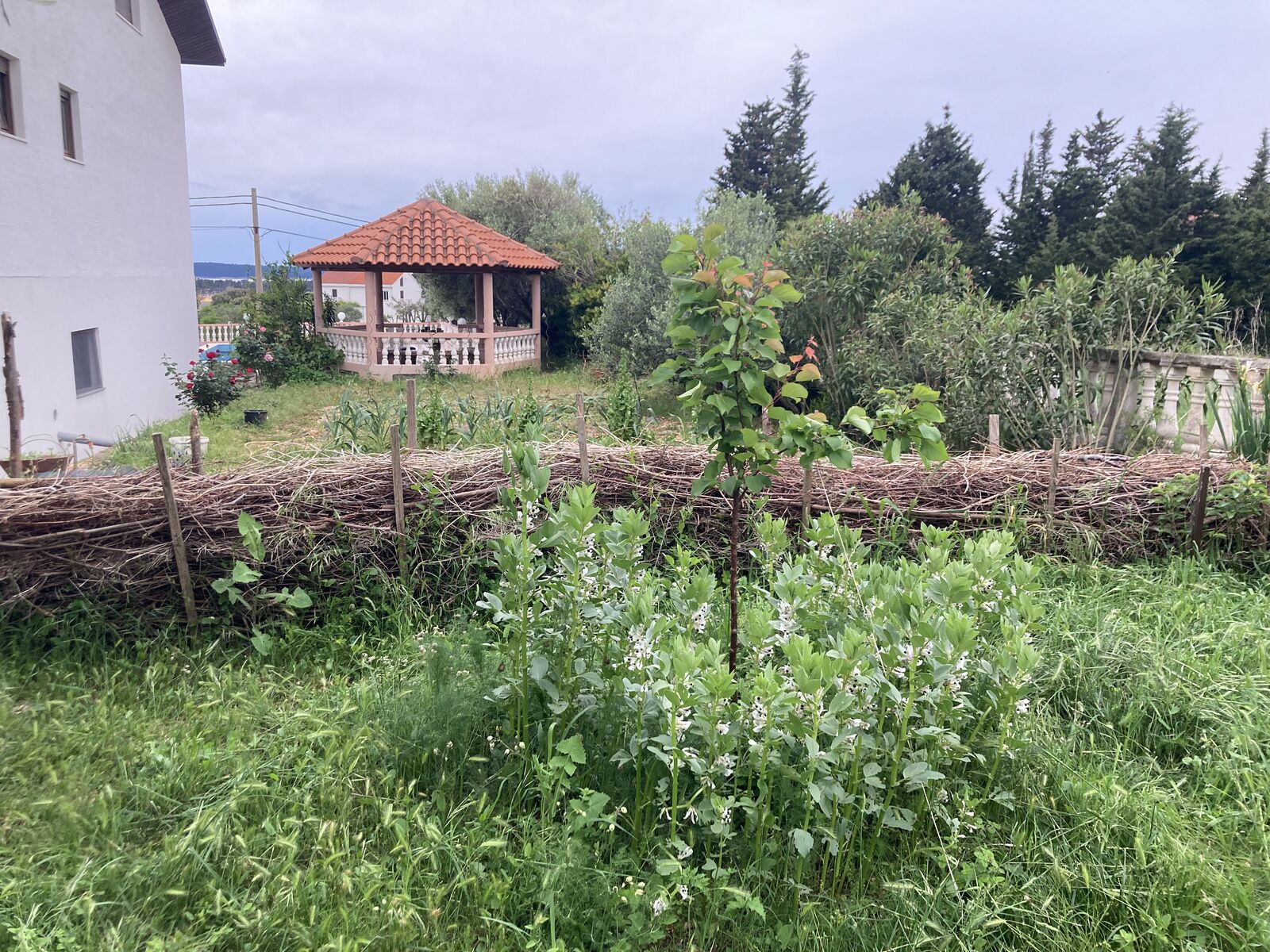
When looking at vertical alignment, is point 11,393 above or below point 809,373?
below

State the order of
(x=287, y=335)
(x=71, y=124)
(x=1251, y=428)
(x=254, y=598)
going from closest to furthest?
(x=254, y=598), (x=1251, y=428), (x=71, y=124), (x=287, y=335)

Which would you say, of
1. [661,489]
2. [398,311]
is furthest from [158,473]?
[398,311]

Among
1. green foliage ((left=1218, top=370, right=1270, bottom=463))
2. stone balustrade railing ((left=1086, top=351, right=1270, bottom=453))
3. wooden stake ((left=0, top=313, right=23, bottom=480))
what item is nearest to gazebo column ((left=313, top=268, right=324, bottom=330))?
wooden stake ((left=0, top=313, right=23, bottom=480))

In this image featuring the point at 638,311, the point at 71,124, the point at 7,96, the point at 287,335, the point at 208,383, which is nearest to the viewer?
the point at 7,96

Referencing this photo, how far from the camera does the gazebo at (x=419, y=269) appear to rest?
16062mm

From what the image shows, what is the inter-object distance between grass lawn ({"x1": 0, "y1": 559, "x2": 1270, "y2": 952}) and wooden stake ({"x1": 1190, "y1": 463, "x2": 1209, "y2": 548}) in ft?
4.57

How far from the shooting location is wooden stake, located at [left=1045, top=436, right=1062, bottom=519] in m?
4.68

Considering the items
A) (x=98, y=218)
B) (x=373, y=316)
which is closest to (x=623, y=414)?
(x=98, y=218)

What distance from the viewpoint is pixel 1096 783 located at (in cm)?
263

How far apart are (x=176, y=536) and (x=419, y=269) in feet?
44.6

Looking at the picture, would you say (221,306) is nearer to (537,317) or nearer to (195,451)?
(537,317)

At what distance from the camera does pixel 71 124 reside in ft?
31.2

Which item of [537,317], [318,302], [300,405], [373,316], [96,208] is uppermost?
[96,208]

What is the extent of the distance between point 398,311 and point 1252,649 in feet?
86.3
